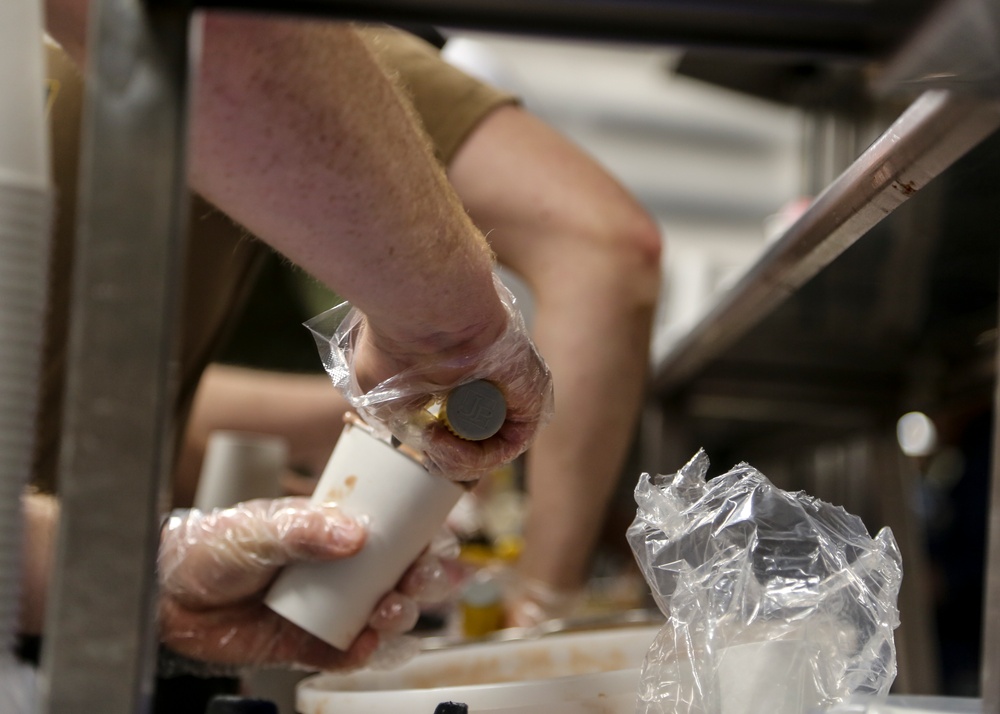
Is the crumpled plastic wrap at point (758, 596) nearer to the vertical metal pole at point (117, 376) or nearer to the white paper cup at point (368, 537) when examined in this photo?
the white paper cup at point (368, 537)

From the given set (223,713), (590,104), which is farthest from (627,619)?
(590,104)

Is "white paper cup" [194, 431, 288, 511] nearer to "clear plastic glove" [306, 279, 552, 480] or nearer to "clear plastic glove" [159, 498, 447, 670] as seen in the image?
"clear plastic glove" [159, 498, 447, 670]

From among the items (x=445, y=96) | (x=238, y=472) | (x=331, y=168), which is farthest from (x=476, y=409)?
(x=238, y=472)

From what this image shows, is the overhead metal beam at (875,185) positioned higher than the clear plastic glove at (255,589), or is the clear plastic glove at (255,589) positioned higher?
the overhead metal beam at (875,185)

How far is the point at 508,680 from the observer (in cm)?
67

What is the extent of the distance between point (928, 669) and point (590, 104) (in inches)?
84.5

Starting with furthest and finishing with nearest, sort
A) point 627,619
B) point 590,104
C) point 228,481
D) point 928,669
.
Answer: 1. point 590,104
2. point 928,669
3. point 228,481
4. point 627,619

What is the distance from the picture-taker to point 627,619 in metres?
0.81

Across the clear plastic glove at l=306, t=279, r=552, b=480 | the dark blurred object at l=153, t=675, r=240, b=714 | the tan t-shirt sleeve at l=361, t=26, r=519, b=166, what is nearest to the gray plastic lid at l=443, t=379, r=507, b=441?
the clear plastic glove at l=306, t=279, r=552, b=480

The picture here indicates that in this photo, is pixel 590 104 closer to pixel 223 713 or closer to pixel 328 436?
pixel 328 436

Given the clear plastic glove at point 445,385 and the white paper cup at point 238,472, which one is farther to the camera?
the white paper cup at point 238,472

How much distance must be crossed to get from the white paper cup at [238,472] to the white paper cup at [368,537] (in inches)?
18.9

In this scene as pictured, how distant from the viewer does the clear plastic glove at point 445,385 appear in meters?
0.55

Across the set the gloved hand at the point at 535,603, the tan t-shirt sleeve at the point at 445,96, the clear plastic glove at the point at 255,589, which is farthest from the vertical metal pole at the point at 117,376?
the gloved hand at the point at 535,603
